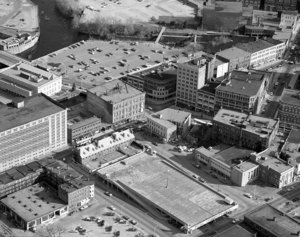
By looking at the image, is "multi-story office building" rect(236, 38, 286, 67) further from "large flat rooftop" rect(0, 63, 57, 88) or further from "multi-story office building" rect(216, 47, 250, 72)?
"large flat rooftop" rect(0, 63, 57, 88)

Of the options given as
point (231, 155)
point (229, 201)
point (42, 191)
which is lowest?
point (229, 201)

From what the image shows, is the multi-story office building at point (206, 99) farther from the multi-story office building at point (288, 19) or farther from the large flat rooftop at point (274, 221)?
the multi-story office building at point (288, 19)

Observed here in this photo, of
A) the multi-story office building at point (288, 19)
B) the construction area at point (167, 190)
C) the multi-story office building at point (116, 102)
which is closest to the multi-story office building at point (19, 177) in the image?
the construction area at point (167, 190)

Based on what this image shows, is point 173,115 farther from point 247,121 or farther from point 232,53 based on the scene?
point 232,53

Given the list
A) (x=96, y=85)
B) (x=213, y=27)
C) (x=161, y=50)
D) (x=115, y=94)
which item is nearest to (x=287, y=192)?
(x=115, y=94)

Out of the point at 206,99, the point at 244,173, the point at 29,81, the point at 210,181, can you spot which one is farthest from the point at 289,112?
the point at 29,81

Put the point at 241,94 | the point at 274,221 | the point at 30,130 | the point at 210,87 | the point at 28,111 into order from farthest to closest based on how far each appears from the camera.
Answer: the point at 210,87 < the point at 241,94 < the point at 28,111 < the point at 30,130 < the point at 274,221
